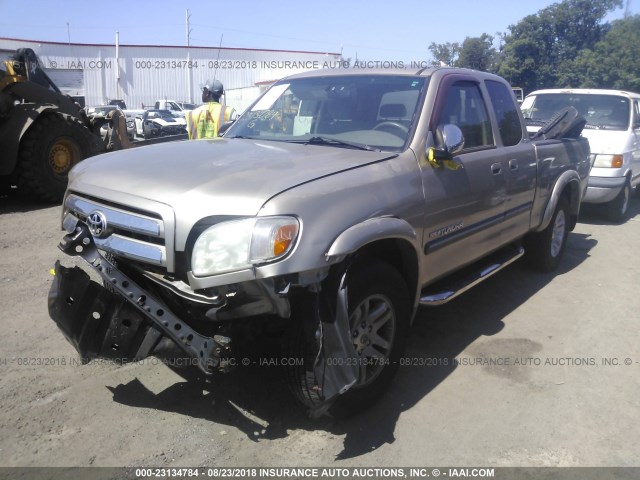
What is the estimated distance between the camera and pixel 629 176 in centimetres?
858

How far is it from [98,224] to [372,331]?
1.60 metres

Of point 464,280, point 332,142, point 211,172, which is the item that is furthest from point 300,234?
point 464,280

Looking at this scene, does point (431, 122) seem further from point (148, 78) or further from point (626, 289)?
point (148, 78)

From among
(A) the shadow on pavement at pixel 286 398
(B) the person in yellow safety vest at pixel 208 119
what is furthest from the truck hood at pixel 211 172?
(B) the person in yellow safety vest at pixel 208 119

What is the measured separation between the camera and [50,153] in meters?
8.71

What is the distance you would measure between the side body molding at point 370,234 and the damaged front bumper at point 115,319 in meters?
0.70

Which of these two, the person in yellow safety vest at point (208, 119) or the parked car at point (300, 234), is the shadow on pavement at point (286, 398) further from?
the person in yellow safety vest at point (208, 119)

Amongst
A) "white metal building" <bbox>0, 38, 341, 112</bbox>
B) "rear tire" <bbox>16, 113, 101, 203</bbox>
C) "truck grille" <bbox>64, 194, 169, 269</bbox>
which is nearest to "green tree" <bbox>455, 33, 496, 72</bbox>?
"white metal building" <bbox>0, 38, 341, 112</bbox>

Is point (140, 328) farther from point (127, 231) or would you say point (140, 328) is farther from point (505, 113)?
point (505, 113)

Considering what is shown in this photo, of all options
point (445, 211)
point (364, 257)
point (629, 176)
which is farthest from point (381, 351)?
point (629, 176)

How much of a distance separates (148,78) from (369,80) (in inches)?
1699

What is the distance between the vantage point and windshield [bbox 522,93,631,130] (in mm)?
8695

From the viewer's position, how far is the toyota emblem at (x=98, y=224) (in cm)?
281

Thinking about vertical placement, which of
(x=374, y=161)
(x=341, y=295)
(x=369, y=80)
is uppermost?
(x=369, y=80)
